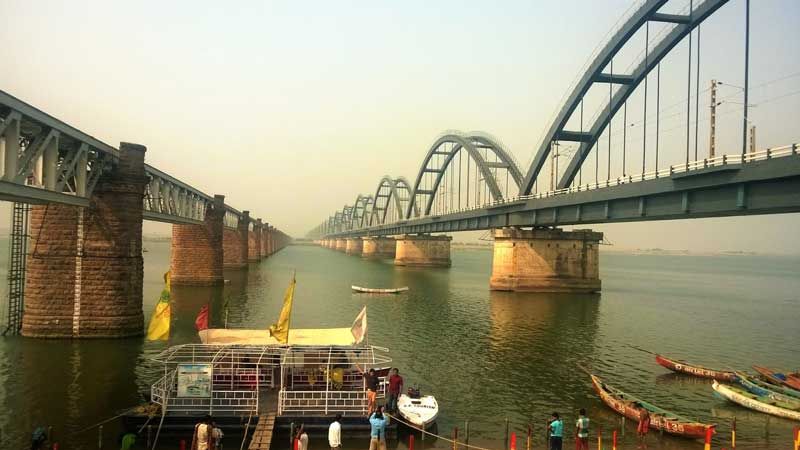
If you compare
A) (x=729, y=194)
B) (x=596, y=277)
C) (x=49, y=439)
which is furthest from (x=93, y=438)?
(x=596, y=277)

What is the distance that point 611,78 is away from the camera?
6016cm

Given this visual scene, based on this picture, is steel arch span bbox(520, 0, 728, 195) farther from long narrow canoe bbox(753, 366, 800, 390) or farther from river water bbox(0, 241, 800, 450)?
long narrow canoe bbox(753, 366, 800, 390)

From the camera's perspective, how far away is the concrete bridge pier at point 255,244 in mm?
136000

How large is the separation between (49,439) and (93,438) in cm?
130

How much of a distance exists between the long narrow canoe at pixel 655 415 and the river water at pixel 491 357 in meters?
0.37

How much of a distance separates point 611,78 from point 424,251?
85.2 metres

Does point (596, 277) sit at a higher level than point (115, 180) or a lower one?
lower

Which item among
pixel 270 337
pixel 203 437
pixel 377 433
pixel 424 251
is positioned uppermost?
pixel 424 251

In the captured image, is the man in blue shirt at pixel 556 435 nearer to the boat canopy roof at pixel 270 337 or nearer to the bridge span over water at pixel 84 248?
the boat canopy roof at pixel 270 337

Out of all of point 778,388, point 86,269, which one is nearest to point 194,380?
point 86,269

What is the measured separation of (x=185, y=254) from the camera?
68500 millimetres

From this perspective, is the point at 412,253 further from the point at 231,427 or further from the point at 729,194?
the point at 231,427

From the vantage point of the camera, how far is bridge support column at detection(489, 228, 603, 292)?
2771 inches

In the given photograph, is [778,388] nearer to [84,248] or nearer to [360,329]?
[360,329]
